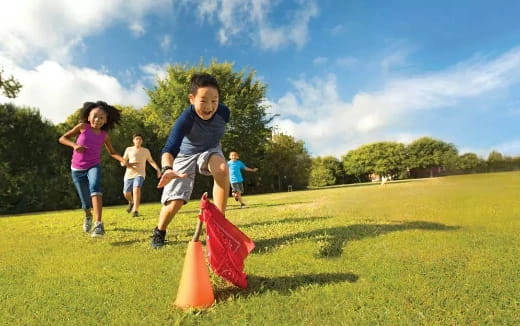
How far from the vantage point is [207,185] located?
Answer: 28.3 metres

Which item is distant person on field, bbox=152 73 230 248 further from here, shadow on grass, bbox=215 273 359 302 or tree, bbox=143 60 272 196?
tree, bbox=143 60 272 196

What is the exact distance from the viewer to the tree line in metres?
20.6

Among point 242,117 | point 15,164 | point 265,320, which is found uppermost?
point 242,117

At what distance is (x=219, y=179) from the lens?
410cm

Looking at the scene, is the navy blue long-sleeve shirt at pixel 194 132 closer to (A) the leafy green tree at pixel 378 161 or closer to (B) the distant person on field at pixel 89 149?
(B) the distant person on field at pixel 89 149

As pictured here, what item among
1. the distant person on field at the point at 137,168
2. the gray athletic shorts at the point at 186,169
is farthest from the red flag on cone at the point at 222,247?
the distant person on field at the point at 137,168

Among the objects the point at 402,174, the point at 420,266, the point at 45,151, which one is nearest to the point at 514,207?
the point at 420,266

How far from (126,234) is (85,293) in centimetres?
318

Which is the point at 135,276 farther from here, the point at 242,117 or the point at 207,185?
the point at 242,117

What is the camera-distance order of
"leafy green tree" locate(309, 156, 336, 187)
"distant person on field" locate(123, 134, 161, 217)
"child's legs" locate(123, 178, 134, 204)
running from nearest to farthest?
"distant person on field" locate(123, 134, 161, 217) < "child's legs" locate(123, 178, 134, 204) < "leafy green tree" locate(309, 156, 336, 187)

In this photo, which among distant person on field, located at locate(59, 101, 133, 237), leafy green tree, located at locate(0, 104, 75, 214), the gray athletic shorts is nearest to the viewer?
the gray athletic shorts

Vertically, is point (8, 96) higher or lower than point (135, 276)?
higher

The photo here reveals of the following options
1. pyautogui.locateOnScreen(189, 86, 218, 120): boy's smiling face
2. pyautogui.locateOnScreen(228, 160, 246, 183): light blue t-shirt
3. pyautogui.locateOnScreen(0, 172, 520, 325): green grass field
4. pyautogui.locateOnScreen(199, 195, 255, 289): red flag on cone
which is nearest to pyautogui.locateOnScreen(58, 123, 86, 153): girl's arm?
pyautogui.locateOnScreen(0, 172, 520, 325): green grass field

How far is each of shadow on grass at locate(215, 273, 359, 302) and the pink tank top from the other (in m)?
4.48
